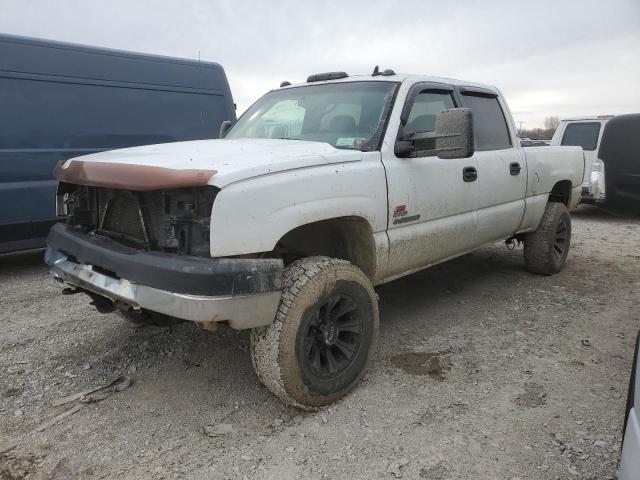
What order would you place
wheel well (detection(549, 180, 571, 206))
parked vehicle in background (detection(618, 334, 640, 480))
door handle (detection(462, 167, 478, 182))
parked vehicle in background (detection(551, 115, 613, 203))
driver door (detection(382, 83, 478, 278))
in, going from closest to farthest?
parked vehicle in background (detection(618, 334, 640, 480))
driver door (detection(382, 83, 478, 278))
door handle (detection(462, 167, 478, 182))
wheel well (detection(549, 180, 571, 206))
parked vehicle in background (detection(551, 115, 613, 203))

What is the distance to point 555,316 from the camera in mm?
4219

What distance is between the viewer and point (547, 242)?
17.1 ft

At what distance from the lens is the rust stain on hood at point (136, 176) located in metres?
2.29

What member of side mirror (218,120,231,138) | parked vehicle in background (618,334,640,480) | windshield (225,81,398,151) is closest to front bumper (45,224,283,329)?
windshield (225,81,398,151)

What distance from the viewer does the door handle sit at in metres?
3.82

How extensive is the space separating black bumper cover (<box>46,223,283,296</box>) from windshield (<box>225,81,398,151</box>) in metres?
1.15

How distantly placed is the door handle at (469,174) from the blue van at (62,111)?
4040 mm

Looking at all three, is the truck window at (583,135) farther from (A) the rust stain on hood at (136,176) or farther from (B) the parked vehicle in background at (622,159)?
(A) the rust stain on hood at (136,176)

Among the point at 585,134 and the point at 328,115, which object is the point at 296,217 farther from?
the point at 585,134

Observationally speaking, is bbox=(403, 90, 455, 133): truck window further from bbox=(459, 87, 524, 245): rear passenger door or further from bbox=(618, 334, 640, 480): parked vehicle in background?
bbox=(618, 334, 640, 480): parked vehicle in background

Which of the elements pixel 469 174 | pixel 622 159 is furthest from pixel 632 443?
pixel 469 174

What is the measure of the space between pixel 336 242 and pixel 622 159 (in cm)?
167

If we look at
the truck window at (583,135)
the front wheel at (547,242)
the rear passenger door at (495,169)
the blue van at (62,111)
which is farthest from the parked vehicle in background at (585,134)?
the blue van at (62,111)

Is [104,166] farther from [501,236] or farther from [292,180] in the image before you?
[501,236]
